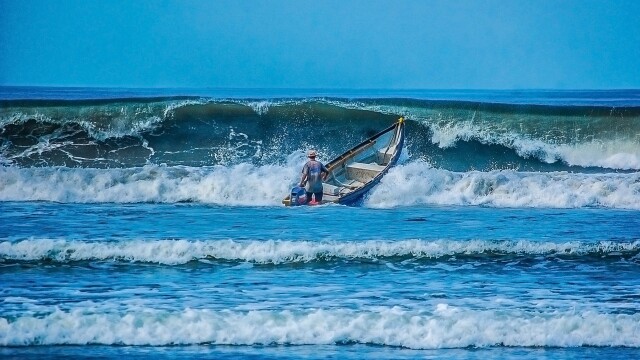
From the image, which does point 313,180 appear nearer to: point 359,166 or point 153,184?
point 359,166

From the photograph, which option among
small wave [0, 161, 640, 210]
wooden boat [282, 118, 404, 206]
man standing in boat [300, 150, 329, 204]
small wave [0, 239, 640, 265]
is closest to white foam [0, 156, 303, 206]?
small wave [0, 161, 640, 210]

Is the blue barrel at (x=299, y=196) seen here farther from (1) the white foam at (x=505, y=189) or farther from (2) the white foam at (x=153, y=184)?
(1) the white foam at (x=505, y=189)

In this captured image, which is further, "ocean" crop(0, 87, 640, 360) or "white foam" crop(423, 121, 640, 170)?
"white foam" crop(423, 121, 640, 170)

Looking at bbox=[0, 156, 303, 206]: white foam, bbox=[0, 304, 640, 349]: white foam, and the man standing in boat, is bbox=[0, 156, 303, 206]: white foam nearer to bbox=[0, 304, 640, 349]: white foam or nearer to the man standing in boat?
the man standing in boat

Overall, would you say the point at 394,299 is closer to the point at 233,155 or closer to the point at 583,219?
the point at 583,219

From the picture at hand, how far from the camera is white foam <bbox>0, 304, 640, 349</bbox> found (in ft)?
19.1

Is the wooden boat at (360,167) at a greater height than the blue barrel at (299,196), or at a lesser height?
greater

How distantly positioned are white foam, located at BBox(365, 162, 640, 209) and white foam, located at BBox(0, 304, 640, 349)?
5104mm

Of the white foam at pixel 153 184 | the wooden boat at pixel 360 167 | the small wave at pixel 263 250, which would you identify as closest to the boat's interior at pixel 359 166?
the wooden boat at pixel 360 167

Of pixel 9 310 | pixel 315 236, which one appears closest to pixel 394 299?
pixel 315 236

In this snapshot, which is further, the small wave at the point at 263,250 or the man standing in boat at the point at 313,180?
the man standing in boat at the point at 313,180

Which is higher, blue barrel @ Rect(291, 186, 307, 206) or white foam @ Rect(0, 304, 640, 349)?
blue barrel @ Rect(291, 186, 307, 206)

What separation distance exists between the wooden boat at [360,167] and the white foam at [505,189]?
22 centimetres

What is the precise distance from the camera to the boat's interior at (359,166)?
10719 mm
